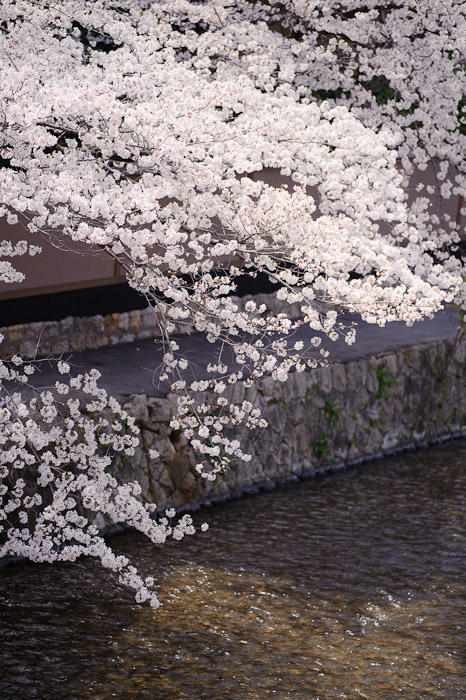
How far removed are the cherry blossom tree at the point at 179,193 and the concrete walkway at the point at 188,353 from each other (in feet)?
1.38

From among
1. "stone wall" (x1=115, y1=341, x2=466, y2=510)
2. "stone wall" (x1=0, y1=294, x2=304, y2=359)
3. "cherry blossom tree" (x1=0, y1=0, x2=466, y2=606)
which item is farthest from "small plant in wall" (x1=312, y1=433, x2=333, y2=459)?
"stone wall" (x1=0, y1=294, x2=304, y2=359)

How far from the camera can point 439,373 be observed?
1602 centimetres

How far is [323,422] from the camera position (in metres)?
14.2

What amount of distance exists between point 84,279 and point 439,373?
592cm

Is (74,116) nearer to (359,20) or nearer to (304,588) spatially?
(304,588)

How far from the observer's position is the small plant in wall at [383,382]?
49.2ft

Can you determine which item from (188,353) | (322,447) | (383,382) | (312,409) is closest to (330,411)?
(312,409)

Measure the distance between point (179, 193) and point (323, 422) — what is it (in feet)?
20.3

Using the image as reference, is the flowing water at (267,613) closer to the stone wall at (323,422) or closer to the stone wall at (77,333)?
the stone wall at (323,422)

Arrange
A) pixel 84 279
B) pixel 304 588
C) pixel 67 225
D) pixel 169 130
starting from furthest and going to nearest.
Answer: pixel 84 279 < pixel 304 588 < pixel 169 130 < pixel 67 225

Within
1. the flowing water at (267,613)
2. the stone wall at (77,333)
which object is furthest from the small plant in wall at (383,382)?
the stone wall at (77,333)

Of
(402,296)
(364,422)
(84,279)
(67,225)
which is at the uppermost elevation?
(67,225)

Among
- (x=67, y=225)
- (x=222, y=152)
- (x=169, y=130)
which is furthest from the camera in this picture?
(x=222, y=152)

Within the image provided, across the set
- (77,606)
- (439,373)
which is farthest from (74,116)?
(439,373)
